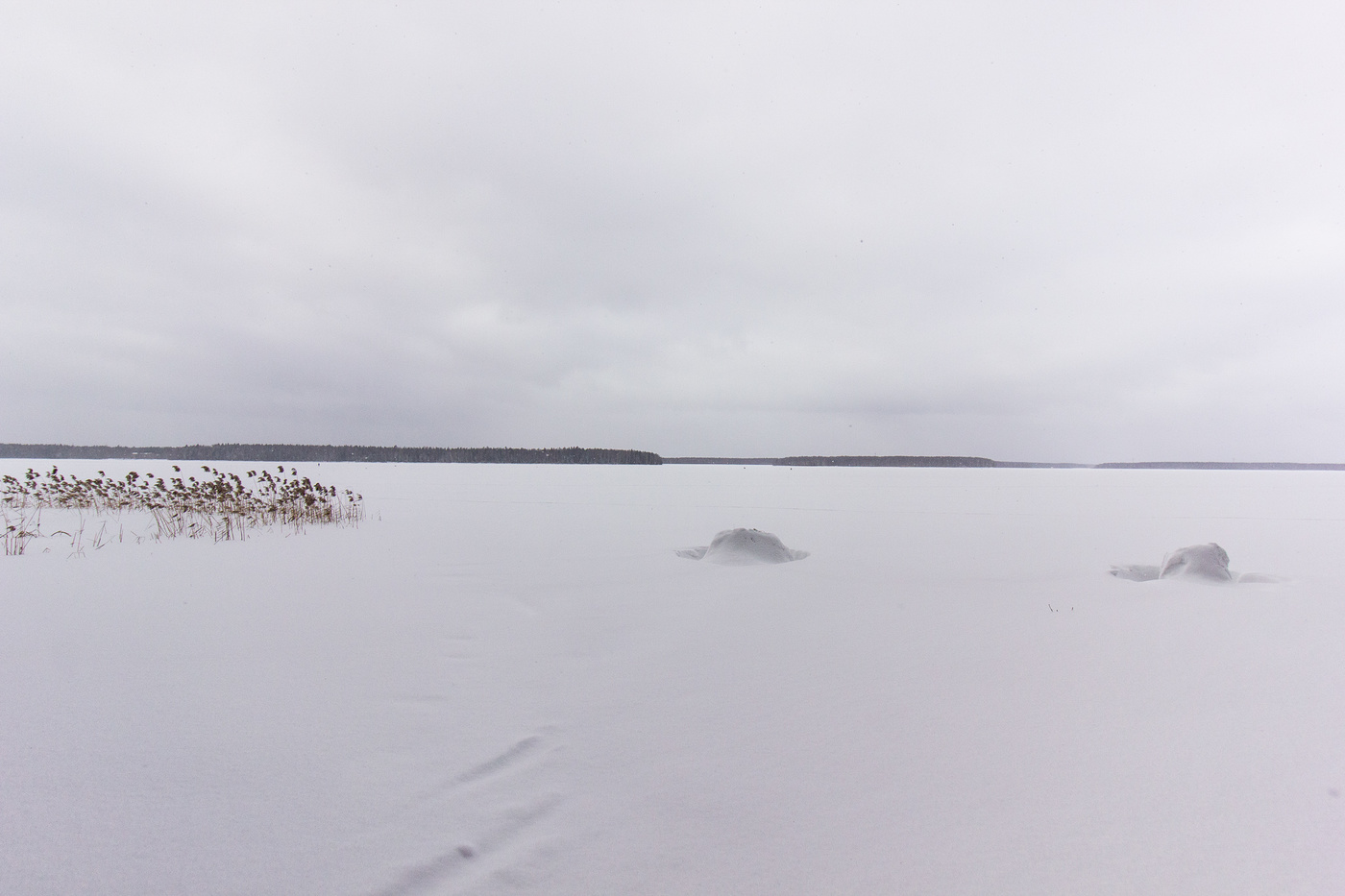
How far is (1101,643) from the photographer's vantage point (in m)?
4.62

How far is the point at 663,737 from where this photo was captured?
2994mm

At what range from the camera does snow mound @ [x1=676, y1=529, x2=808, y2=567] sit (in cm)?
817

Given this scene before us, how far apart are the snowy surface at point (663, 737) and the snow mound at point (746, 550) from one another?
147 centimetres

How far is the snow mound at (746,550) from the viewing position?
817cm

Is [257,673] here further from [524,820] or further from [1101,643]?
[1101,643]

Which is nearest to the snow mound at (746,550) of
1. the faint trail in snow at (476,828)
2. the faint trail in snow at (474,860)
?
the faint trail in snow at (476,828)

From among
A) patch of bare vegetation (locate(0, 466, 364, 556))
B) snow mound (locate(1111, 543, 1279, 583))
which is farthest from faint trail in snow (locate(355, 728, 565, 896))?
patch of bare vegetation (locate(0, 466, 364, 556))

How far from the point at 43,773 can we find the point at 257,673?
1242mm

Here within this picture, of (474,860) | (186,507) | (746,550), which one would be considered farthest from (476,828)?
(186,507)

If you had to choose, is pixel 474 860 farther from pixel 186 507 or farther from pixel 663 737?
pixel 186 507

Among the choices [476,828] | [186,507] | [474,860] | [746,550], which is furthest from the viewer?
[186,507]

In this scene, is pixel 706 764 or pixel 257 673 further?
pixel 257 673

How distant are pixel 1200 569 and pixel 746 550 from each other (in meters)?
5.09

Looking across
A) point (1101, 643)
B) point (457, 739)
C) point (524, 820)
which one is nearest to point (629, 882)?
point (524, 820)
